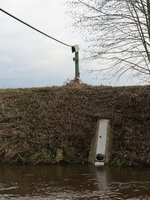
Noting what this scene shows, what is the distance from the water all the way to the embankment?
2.21 feet

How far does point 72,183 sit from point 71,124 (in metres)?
3.89

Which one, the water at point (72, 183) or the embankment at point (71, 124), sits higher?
the embankment at point (71, 124)

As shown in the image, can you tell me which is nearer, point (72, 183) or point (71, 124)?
point (72, 183)

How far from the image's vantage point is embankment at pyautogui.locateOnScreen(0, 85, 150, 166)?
1312cm

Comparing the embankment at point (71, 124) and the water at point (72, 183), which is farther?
the embankment at point (71, 124)

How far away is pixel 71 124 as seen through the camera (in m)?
14.1

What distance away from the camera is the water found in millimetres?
9086

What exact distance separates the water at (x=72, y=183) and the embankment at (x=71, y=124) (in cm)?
67

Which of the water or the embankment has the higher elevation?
the embankment

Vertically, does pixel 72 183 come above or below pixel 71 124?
below

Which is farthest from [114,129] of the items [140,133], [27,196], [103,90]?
[27,196]

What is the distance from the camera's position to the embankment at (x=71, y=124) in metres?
13.1

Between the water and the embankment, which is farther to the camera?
the embankment

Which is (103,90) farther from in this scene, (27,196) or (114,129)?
(27,196)
